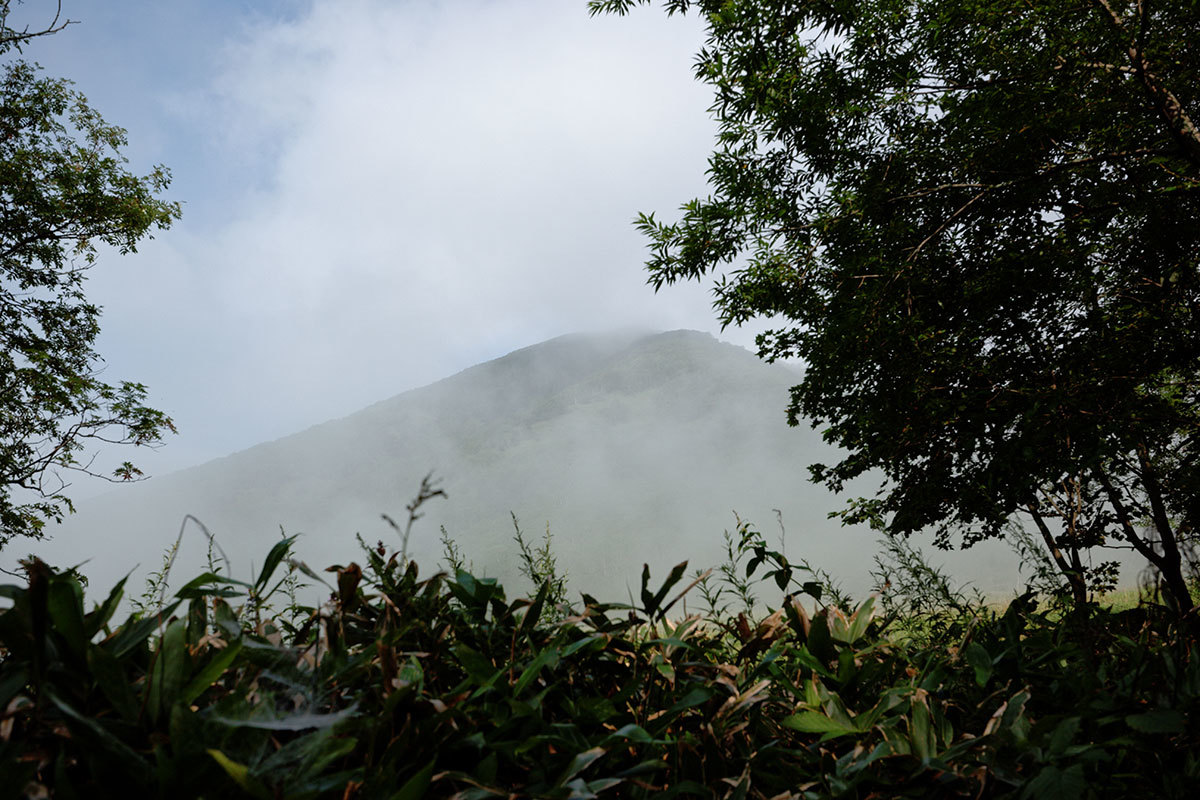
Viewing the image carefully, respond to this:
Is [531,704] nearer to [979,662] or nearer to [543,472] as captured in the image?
[979,662]

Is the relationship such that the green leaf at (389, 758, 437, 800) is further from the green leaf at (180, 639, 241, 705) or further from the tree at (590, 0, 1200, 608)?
the tree at (590, 0, 1200, 608)

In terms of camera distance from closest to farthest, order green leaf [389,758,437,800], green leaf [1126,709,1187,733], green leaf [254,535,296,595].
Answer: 1. green leaf [389,758,437,800]
2. green leaf [1126,709,1187,733]
3. green leaf [254,535,296,595]

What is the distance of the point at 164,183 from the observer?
13820 mm

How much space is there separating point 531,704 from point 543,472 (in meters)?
118

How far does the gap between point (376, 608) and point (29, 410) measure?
14.7 m

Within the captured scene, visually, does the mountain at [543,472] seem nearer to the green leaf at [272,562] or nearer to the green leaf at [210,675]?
the green leaf at [272,562]

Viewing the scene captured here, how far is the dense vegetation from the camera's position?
26.9 inches

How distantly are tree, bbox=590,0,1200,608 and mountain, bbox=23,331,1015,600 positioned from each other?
2623 inches

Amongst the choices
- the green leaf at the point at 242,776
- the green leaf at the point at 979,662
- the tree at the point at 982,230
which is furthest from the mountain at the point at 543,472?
the green leaf at the point at 242,776

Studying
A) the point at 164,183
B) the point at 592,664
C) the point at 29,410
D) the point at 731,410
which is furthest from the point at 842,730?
the point at 731,410

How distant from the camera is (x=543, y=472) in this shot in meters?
117

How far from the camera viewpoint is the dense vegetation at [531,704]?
0.68 m

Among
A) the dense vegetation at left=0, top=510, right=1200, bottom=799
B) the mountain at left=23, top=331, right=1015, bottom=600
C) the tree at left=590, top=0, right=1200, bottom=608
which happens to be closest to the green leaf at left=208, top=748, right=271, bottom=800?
the dense vegetation at left=0, top=510, right=1200, bottom=799

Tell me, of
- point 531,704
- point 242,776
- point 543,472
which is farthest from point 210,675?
point 543,472
